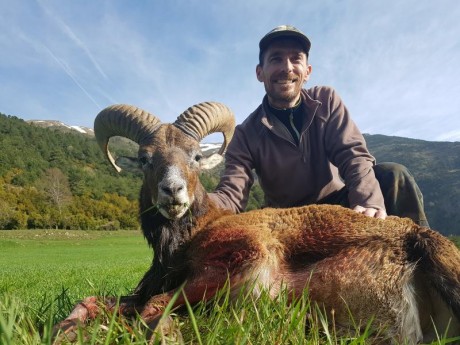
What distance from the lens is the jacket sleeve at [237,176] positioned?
646 centimetres

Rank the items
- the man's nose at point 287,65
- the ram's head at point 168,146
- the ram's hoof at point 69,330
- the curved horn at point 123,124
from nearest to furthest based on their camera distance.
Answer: the ram's hoof at point 69,330
the ram's head at point 168,146
the curved horn at point 123,124
the man's nose at point 287,65

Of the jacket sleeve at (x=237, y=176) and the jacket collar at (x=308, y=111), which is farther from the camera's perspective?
the jacket collar at (x=308, y=111)

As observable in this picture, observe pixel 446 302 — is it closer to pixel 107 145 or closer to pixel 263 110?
pixel 263 110

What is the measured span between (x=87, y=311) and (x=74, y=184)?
12628cm

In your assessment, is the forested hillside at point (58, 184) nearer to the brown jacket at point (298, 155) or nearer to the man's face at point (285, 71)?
the brown jacket at point (298, 155)

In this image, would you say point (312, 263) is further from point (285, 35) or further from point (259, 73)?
point (259, 73)

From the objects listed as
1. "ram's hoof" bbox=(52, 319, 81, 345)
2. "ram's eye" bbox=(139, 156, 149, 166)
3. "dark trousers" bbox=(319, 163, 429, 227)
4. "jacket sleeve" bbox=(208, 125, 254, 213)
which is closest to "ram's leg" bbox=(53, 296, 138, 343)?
"ram's hoof" bbox=(52, 319, 81, 345)

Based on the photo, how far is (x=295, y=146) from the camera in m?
6.76

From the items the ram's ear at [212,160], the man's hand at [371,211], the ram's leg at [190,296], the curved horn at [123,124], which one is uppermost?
the curved horn at [123,124]

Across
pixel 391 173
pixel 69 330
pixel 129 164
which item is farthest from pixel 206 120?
pixel 69 330

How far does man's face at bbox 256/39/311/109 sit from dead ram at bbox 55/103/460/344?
2734mm

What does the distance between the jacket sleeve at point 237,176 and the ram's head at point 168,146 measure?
42cm

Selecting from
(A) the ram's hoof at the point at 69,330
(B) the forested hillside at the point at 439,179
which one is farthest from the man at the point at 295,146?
(B) the forested hillside at the point at 439,179

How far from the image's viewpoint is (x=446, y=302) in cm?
333
